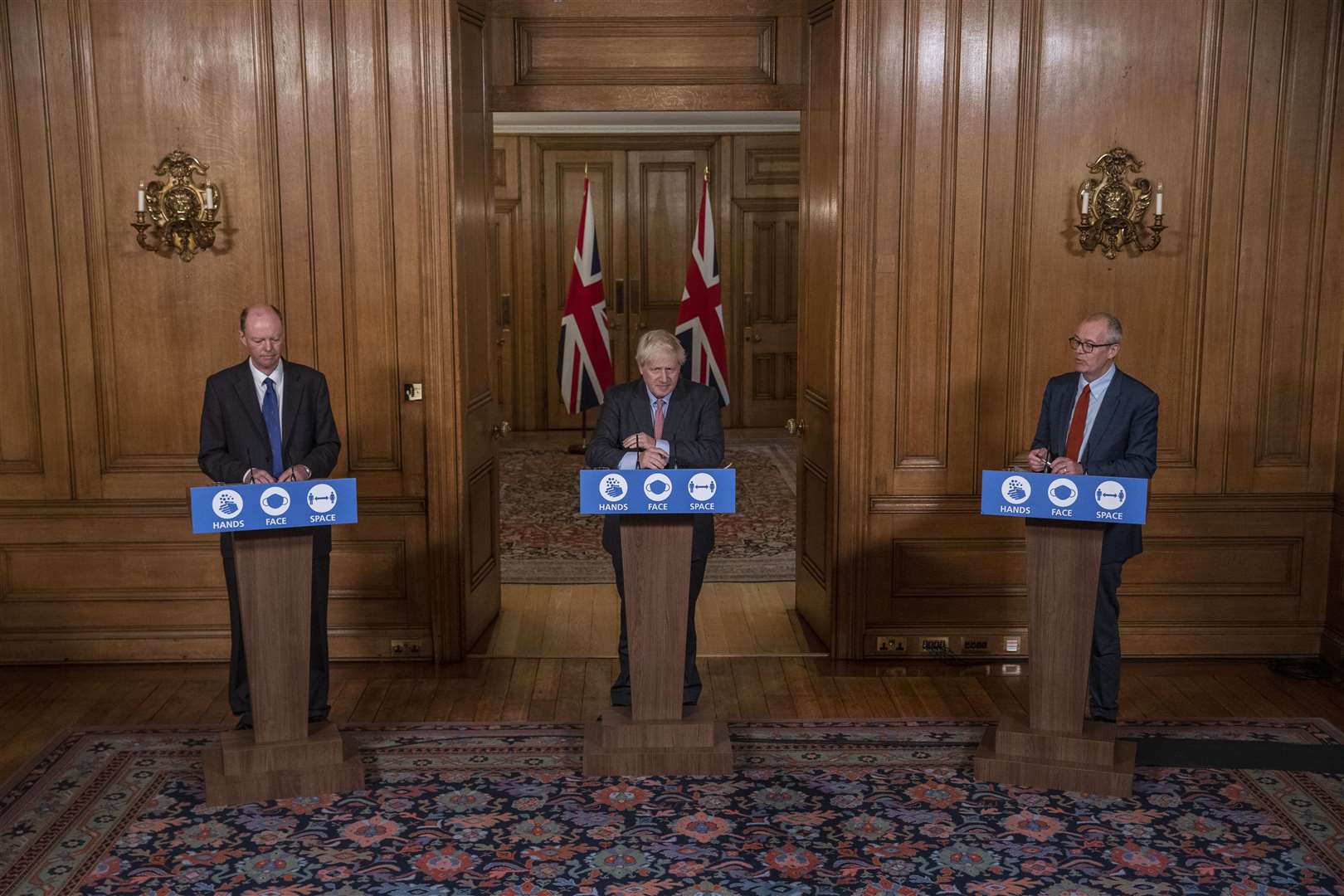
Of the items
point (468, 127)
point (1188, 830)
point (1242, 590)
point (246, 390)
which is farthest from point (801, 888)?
point (468, 127)

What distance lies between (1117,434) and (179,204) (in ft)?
12.6

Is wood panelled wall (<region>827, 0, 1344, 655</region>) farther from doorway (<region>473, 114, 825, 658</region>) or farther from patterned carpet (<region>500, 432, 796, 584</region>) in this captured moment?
doorway (<region>473, 114, 825, 658</region>)

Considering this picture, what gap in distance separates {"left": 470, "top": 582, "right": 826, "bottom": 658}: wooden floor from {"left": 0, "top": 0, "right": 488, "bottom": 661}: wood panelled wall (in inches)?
22.9

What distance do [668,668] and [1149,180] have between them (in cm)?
298

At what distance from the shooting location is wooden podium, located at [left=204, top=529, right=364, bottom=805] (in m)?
4.17

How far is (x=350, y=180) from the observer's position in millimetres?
5441

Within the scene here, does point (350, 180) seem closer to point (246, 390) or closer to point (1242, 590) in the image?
point (246, 390)

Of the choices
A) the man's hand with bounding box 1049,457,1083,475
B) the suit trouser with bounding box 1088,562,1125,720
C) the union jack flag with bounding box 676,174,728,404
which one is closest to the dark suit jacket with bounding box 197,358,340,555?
the man's hand with bounding box 1049,457,1083,475

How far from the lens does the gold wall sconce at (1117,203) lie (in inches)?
213

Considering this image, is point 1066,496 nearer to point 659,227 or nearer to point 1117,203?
point 1117,203

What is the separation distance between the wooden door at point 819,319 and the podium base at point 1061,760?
146cm

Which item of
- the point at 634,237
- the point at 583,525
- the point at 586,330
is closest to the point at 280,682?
the point at 583,525

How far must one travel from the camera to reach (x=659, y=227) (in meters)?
12.3

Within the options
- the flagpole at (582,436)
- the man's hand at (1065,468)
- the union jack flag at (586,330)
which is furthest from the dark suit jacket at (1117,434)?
the flagpole at (582,436)
